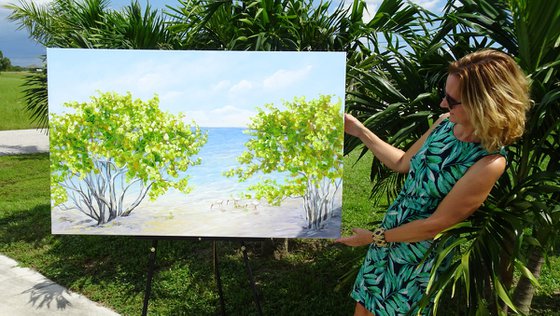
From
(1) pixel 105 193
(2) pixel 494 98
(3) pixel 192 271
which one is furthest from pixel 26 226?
(2) pixel 494 98

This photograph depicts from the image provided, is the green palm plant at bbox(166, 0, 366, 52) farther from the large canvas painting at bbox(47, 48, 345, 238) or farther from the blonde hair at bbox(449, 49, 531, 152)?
the blonde hair at bbox(449, 49, 531, 152)

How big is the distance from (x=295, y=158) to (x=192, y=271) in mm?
2103

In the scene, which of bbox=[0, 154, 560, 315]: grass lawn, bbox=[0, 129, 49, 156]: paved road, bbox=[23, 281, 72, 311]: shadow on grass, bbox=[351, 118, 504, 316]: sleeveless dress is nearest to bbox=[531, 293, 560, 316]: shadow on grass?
bbox=[0, 154, 560, 315]: grass lawn

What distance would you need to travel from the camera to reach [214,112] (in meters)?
2.21

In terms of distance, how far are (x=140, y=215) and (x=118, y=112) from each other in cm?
52

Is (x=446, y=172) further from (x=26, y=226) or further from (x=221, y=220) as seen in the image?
(x=26, y=226)

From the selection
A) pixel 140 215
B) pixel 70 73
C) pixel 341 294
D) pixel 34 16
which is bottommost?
pixel 341 294

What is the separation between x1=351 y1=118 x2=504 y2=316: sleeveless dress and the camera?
1.60 metres

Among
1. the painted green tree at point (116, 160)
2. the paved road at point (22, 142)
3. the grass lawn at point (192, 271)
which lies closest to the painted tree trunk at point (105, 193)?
the painted green tree at point (116, 160)

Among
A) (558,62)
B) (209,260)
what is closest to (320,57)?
(558,62)

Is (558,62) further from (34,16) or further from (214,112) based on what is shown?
(34,16)

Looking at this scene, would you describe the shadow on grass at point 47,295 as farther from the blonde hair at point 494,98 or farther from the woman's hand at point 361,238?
the blonde hair at point 494,98

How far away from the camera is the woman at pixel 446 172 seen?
4.72 ft

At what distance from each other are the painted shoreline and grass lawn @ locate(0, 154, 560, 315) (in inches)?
24.2
